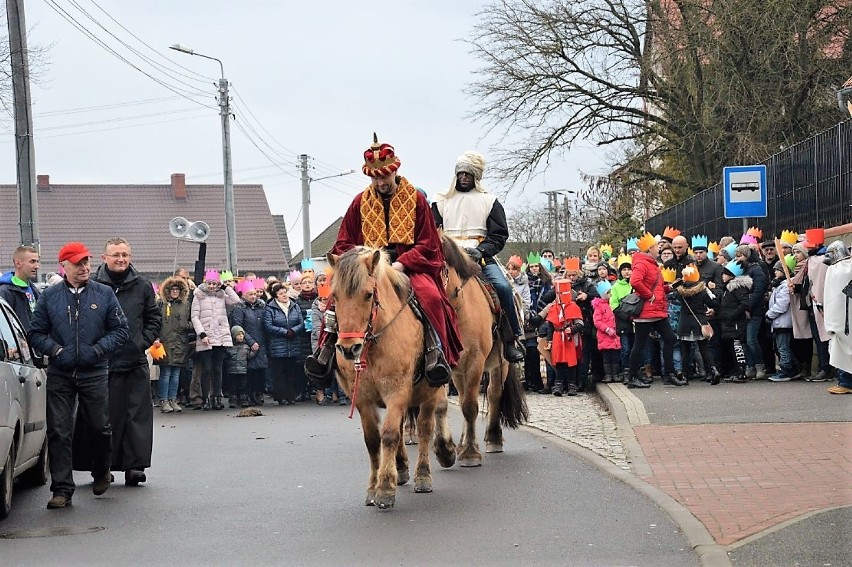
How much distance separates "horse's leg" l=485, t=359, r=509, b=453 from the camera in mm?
12945

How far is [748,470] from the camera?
35.2 ft

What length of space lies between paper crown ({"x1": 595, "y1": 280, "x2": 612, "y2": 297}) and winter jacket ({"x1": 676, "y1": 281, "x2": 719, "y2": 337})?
1.23 m

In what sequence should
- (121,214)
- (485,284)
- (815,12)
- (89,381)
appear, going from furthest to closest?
(121,214) < (815,12) < (485,284) < (89,381)

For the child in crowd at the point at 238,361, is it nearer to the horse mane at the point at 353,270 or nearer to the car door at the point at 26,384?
the car door at the point at 26,384

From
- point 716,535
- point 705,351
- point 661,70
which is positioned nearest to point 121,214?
point 661,70

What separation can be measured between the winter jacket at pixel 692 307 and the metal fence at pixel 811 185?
2439 mm

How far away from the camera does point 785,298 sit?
1814 centimetres

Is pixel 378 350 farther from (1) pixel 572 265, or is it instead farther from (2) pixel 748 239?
(2) pixel 748 239

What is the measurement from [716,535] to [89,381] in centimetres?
507

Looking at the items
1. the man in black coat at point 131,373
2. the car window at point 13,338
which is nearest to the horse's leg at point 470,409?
the man in black coat at point 131,373

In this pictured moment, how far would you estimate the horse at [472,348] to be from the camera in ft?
38.3

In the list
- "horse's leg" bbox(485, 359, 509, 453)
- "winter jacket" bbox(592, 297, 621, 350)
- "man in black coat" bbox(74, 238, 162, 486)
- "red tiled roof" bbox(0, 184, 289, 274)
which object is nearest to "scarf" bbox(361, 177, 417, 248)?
"man in black coat" bbox(74, 238, 162, 486)

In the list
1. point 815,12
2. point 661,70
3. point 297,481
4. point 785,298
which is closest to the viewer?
point 297,481

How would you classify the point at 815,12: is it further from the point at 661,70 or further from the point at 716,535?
the point at 716,535
